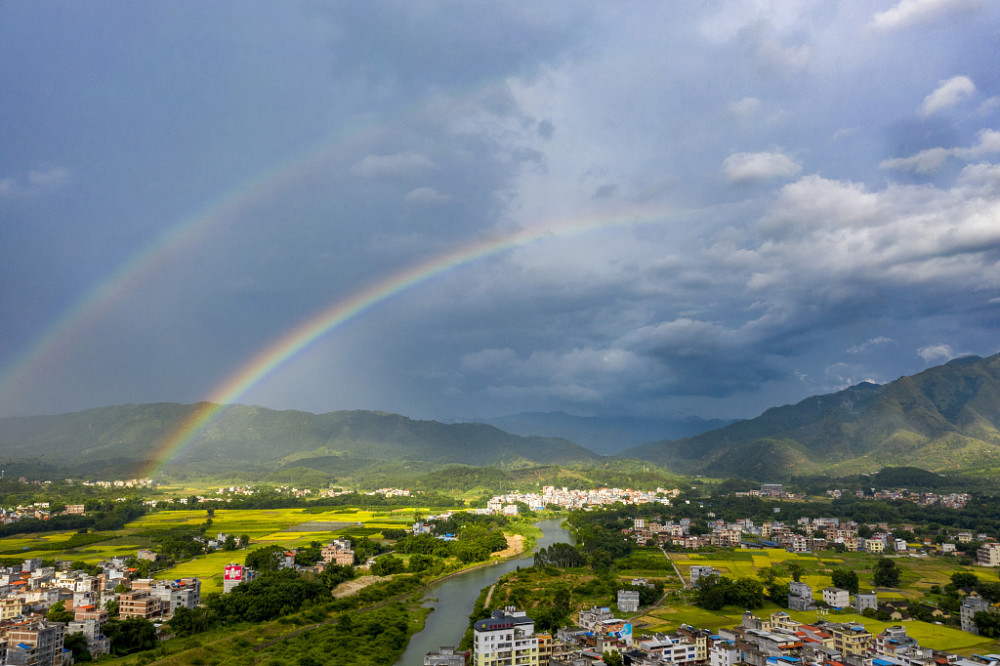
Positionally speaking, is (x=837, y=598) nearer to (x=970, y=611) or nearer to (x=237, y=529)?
(x=970, y=611)

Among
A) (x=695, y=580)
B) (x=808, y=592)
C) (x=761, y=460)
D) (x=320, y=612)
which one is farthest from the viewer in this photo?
(x=761, y=460)

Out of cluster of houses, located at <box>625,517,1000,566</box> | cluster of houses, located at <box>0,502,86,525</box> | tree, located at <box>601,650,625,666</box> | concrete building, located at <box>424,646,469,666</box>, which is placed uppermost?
concrete building, located at <box>424,646,469,666</box>

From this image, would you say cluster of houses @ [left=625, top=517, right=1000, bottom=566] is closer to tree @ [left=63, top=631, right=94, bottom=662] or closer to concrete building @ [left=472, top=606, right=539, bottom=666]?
concrete building @ [left=472, top=606, right=539, bottom=666]

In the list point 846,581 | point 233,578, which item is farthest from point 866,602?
point 233,578

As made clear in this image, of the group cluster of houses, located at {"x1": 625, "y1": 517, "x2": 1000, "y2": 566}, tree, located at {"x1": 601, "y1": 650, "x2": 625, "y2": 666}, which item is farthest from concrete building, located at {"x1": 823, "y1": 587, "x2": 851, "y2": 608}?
cluster of houses, located at {"x1": 625, "y1": 517, "x2": 1000, "y2": 566}

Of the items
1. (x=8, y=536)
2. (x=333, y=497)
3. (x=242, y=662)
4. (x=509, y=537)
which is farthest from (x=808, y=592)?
(x=333, y=497)

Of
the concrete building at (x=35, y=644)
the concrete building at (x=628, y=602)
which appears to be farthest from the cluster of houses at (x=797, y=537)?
the concrete building at (x=35, y=644)

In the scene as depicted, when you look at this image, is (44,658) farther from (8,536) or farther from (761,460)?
(761,460)
